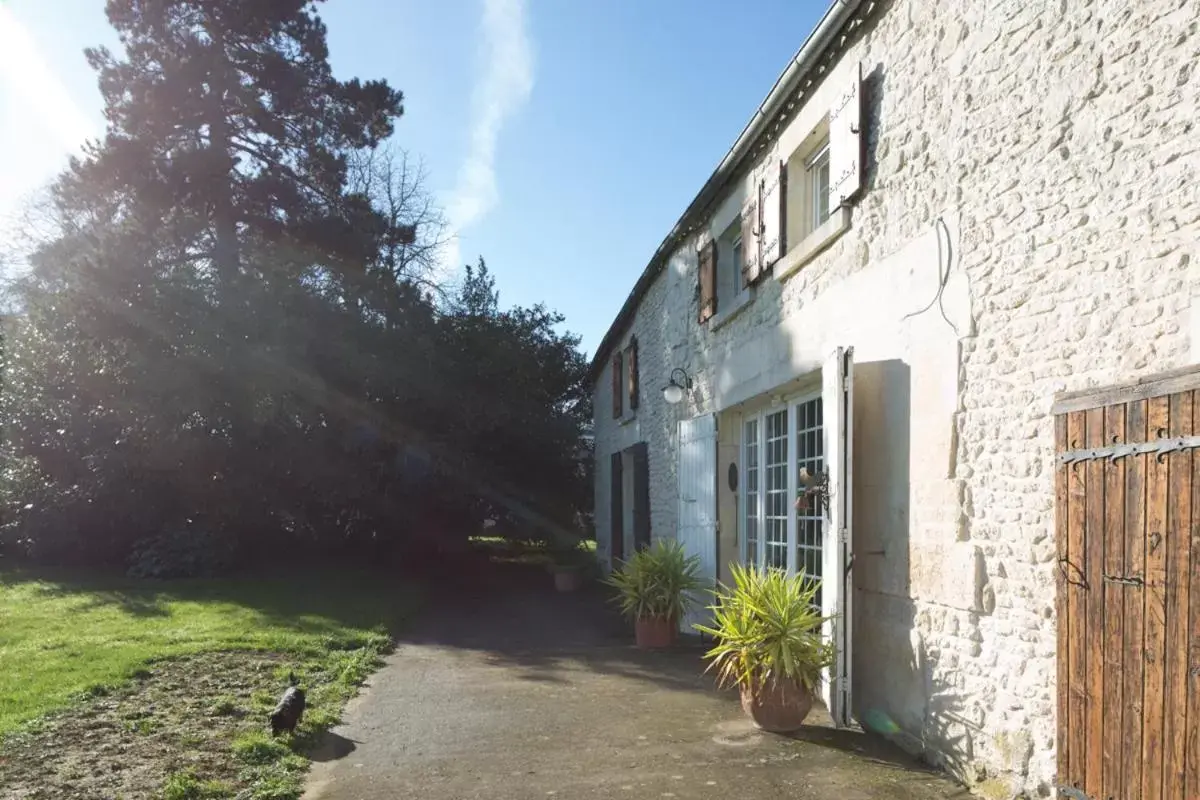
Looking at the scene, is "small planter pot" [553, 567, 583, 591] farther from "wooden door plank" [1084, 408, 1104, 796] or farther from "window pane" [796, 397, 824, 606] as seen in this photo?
"wooden door plank" [1084, 408, 1104, 796]

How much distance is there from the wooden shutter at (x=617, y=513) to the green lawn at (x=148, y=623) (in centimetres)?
395

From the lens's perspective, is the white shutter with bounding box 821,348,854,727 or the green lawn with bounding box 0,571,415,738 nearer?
the white shutter with bounding box 821,348,854,727

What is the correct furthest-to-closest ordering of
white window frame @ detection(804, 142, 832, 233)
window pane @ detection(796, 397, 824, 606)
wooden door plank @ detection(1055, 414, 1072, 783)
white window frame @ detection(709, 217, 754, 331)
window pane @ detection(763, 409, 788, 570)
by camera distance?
white window frame @ detection(709, 217, 754, 331) → window pane @ detection(763, 409, 788, 570) → white window frame @ detection(804, 142, 832, 233) → window pane @ detection(796, 397, 824, 606) → wooden door plank @ detection(1055, 414, 1072, 783)

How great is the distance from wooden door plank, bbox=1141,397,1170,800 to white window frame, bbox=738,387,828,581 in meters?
2.60

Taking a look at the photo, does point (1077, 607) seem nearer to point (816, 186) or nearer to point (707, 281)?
point (816, 186)

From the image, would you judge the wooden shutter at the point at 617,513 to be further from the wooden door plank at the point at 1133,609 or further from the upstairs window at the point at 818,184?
the wooden door plank at the point at 1133,609


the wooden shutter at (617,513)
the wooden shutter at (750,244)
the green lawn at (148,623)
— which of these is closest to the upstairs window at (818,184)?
the wooden shutter at (750,244)

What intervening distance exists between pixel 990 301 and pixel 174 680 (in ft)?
21.2

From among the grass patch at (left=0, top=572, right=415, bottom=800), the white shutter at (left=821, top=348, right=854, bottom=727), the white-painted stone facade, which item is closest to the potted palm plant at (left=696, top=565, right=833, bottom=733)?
the white shutter at (left=821, top=348, right=854, bottom=727)

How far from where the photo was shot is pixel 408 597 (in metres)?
12.5

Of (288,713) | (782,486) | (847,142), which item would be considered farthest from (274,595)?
(847,142)

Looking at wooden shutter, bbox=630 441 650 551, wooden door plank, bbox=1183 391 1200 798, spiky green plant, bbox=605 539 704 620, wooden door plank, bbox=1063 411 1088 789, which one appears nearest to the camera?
wooden door plank, bbox=1183 391 1200 798

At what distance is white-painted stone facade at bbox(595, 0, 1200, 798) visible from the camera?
3.30 m

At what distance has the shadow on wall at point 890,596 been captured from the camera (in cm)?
463
